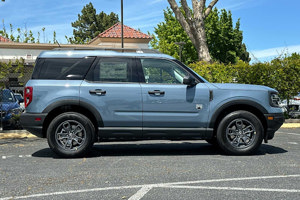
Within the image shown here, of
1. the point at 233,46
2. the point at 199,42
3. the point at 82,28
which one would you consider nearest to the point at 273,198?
the point at 199,42

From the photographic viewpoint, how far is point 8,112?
36.8 ft

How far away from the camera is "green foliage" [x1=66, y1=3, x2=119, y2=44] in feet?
240

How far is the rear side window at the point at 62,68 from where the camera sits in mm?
6594

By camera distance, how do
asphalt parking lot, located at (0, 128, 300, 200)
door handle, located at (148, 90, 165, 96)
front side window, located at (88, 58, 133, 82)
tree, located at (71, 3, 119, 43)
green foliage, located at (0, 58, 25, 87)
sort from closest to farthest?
asphalt parking lot, located at (0, 128, 300, 200), door handle, located at (148, 90, 165, 96), front side window, located at (88, 58, 133, 82), green foliage, located at (0, 58, 25, 87), tree, located at (71, 3, 119, 43)

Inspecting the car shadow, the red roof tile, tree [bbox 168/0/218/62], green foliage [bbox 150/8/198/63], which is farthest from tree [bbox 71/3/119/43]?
the car shadow

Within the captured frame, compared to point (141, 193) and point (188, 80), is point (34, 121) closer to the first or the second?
point (188, 80)

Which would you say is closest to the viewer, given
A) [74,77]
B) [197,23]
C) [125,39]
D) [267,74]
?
[74,77]

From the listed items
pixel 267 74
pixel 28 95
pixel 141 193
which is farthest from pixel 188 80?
pixel 267 74

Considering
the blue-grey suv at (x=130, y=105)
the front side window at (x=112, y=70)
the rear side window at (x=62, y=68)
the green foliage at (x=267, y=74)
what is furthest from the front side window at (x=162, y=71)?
the green foliage at (x=267, y=74)

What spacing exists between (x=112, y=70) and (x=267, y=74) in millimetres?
8670

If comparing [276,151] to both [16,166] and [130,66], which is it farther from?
[16,166]

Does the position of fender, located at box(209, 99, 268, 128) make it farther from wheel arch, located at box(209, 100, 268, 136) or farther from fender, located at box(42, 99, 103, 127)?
fender, located at box(42, 99, 103, 127)

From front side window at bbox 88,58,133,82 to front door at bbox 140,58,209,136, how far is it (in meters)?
0.39

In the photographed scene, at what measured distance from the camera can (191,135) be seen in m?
6.57
